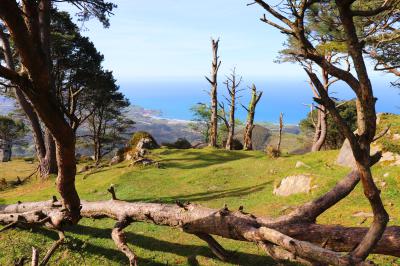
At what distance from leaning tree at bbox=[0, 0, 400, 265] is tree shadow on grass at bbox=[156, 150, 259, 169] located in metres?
14.3

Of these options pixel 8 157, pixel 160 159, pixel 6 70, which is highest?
pixel 6 70

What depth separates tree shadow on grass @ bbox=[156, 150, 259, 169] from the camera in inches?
1025

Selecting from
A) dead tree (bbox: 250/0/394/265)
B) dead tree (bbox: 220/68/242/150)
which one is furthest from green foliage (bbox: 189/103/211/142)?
dead tree (bbox: 250/0/394/265)

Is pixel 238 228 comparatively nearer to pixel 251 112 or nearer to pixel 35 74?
pixel 35 74

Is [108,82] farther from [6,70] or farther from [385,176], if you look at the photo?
[6,70]

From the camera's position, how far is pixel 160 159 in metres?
27.9

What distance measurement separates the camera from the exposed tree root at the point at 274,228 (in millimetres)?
5988

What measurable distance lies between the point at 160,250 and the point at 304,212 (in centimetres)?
624

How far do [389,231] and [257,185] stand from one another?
1305 centimetres

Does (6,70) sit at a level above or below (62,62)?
below

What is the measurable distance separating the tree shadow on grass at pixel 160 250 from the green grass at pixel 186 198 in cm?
3

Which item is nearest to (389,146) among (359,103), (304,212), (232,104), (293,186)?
(293,186)

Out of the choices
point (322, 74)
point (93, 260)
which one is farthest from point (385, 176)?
point (322, 74)

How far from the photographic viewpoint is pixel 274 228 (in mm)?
7594
